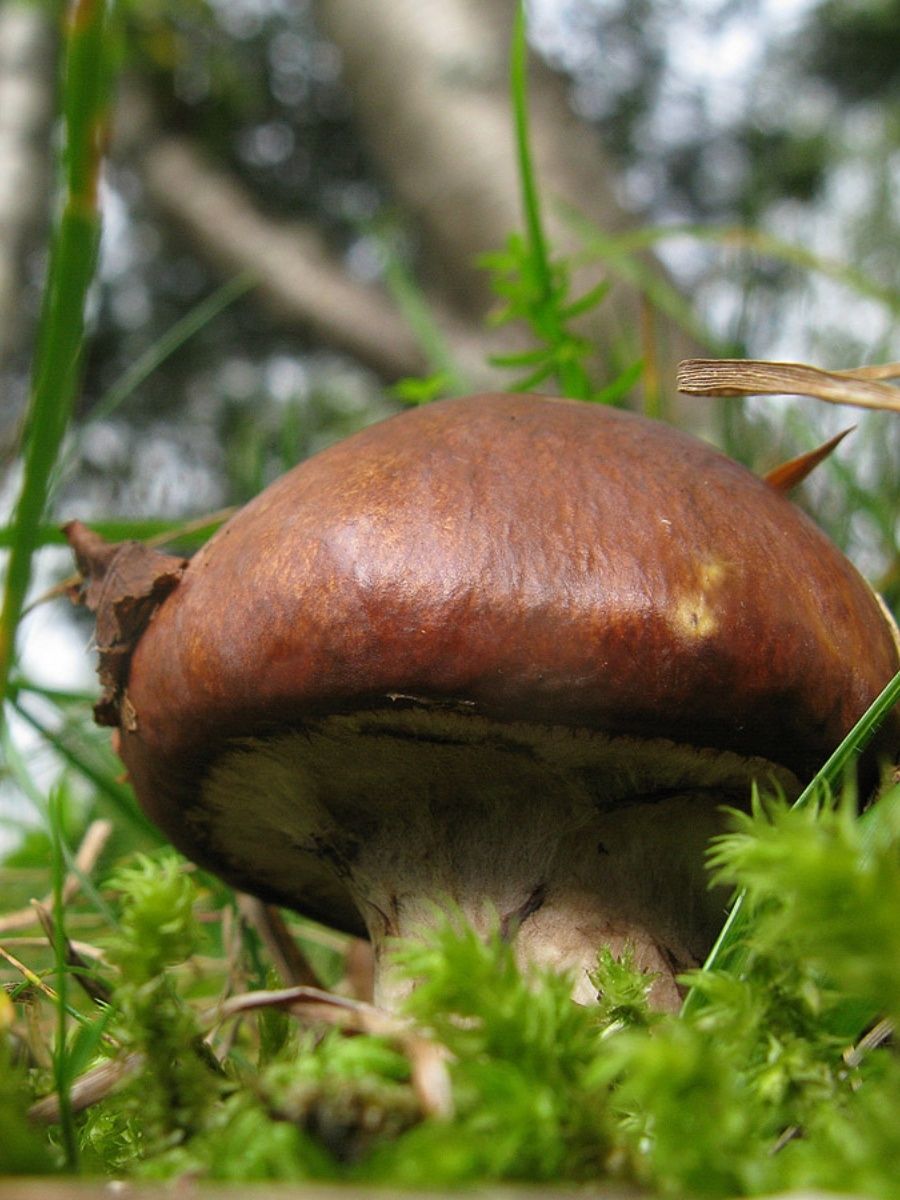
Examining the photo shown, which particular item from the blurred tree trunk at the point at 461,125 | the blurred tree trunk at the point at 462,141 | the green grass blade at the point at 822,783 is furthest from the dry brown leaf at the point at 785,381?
the blurred tree trunk at the point at 461,125

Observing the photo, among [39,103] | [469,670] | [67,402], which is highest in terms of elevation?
[39,103]

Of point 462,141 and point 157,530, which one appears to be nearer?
point 157,530

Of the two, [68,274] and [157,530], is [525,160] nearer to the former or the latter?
[157,530]

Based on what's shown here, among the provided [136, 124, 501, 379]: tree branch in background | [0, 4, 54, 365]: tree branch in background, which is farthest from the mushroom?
[136, 124, 501, 379]: tree branch in background

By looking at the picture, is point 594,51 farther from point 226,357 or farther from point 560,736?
point 560,736

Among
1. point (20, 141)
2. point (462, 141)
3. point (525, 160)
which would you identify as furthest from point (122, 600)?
point (20, 141)

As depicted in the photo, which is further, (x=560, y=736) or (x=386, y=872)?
(x=386, y=872)

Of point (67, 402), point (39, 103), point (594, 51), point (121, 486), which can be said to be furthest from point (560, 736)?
point (594, 51)
